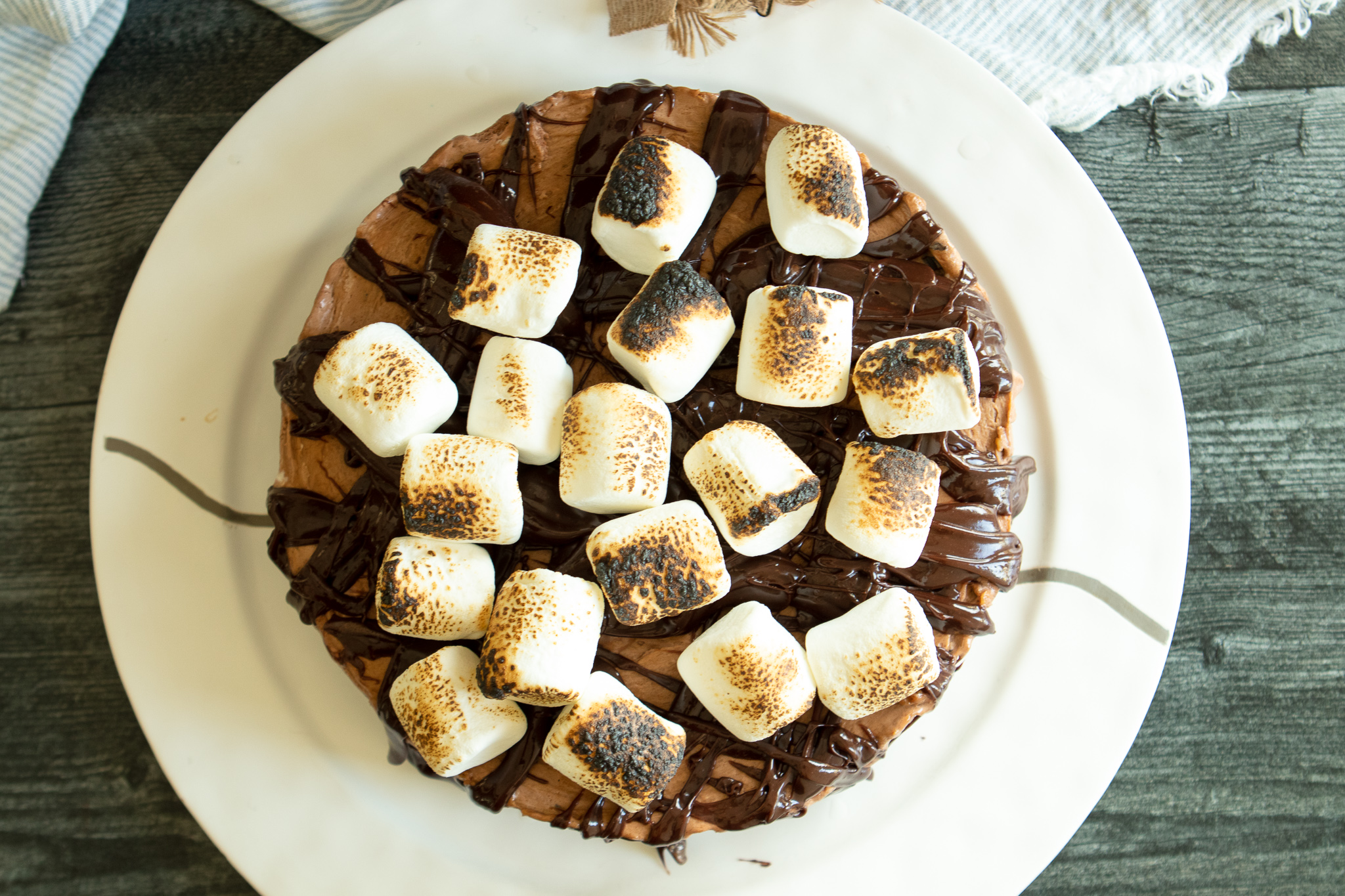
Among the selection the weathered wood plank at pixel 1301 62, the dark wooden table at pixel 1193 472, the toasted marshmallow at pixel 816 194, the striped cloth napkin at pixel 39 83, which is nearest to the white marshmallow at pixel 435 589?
the toasted marshmallow at pixel 816 194

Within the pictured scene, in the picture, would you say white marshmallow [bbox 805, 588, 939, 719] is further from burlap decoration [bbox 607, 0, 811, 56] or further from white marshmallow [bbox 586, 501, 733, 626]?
burlap decoration [bbox 607, 0, 811, 56]

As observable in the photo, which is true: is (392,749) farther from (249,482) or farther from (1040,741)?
(1040,741)

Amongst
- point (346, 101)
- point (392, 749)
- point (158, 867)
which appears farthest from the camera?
point (158, 867)

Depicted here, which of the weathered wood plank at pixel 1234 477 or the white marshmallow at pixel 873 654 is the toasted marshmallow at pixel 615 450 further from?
the weathered wood plank at pixel 1234 477

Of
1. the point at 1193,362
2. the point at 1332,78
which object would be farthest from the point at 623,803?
the point at 1332,78

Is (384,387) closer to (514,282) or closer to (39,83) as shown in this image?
(514,282)

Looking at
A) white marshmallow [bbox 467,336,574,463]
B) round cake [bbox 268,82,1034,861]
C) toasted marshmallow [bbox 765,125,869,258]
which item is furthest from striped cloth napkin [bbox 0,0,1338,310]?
white marshmallow [bbox 467,336,574,463]

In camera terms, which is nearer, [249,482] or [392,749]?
[392,749]
